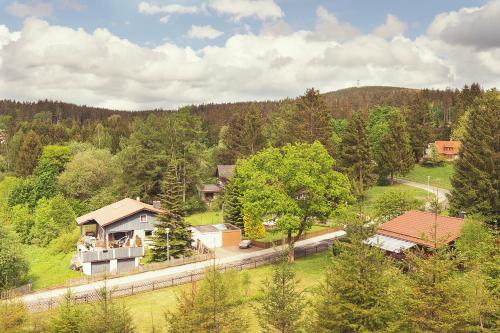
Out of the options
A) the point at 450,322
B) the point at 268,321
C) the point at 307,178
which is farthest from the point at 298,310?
the point at 307,178

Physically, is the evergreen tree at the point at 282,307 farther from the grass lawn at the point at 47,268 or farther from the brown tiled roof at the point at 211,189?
the brown tiled roof at the point at 211,189

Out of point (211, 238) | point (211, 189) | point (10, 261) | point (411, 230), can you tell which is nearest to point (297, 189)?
point (411, 230)

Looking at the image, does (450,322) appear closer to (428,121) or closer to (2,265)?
(2,265)

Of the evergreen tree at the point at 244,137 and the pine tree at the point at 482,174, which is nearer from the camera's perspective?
the pine tree at the point at 482,174

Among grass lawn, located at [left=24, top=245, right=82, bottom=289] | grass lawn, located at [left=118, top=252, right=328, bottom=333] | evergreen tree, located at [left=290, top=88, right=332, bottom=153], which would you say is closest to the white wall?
grass lawn, located at [left=118, top=252, right=328, bottom=333]

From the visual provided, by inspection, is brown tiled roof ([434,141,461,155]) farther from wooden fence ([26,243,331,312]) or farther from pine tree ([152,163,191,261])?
pine tree ([152,163,191,261])

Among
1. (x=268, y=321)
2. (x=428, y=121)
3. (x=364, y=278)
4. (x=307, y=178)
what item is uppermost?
(x=428, y=121)

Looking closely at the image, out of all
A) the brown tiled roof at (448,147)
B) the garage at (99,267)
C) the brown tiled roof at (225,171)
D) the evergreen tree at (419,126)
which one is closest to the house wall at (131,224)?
the garage at (99,267)
